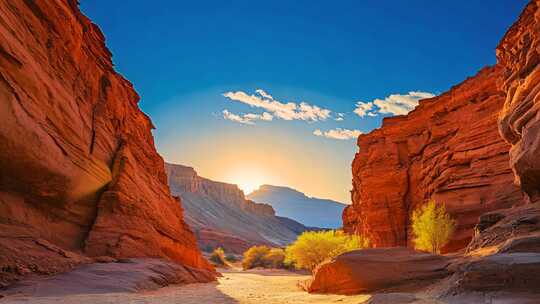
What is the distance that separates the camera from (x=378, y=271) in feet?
41.9

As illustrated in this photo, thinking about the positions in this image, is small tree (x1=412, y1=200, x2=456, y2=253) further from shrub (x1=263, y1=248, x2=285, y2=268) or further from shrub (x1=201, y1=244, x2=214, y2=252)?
shrub (x1=201, y1=244, x2=214, y2=252)

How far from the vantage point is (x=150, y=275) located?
50.6ft

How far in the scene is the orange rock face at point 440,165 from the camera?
29938 mm

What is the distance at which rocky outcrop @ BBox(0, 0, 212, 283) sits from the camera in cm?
1280

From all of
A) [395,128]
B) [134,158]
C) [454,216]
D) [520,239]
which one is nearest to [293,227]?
→ [395,128]

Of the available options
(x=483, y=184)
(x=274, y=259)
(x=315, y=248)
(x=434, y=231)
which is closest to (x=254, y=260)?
(x=274, y=259)

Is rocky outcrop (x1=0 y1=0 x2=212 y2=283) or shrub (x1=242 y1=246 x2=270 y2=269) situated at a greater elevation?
rocky outcrop (x1=0 y1=0 x2=212 y2=283)

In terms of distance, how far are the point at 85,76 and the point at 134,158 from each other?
5.67m

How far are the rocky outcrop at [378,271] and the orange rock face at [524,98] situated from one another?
664 centimetres

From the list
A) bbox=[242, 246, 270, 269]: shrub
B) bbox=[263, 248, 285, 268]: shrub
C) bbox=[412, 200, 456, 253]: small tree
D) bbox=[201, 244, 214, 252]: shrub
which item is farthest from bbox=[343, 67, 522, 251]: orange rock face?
bbox=[201, 244, 214, 252]: shrub

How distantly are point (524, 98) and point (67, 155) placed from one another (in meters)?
21.8

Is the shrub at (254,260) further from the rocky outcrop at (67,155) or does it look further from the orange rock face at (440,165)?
the rocky outcrop at (67,155)

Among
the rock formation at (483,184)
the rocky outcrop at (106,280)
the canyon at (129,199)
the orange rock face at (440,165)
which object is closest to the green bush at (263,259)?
the rock formation at (483,184)

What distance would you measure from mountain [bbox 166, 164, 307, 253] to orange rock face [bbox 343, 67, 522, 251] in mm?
50606
